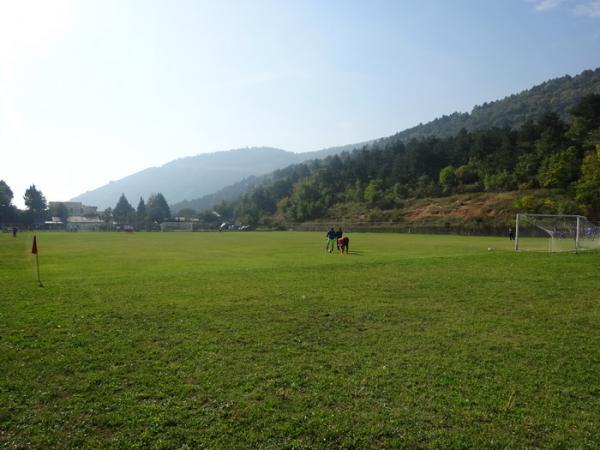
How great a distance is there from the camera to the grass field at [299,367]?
4.96m

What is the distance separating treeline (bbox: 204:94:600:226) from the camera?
8111 cm

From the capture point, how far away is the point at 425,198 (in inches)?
4375

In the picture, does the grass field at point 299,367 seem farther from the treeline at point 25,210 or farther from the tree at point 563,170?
the treeline at point 25,210

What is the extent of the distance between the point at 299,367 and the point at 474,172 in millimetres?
114861

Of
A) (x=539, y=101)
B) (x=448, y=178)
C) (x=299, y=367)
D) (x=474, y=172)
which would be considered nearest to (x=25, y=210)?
(x=448, y=178)

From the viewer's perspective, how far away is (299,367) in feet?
22.6

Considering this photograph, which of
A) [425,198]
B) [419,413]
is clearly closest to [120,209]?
[425,198]

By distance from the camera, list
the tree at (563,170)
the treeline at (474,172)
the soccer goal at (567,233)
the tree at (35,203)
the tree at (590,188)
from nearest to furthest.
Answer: the soccer goal at (567,233)
the tree at (590,188)
the treeline at (474,172)
the tree at (563,170)
the tree at (35,203)

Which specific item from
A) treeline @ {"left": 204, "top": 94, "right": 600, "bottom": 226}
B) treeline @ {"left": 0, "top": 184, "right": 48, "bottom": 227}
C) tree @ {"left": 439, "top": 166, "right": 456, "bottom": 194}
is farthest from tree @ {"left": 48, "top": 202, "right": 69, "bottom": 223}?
tree @ {"left": 439, "top": 166, "right": 456, "bottom": 194}

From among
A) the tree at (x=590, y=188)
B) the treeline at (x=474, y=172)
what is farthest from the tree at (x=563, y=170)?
the tree at (x=590, y=188)

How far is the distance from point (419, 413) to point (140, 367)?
4.46 m

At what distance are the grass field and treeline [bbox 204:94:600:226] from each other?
72.5m

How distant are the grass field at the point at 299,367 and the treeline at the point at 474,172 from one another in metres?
72.5

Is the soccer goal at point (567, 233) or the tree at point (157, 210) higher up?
the tree at point (157, 210)
